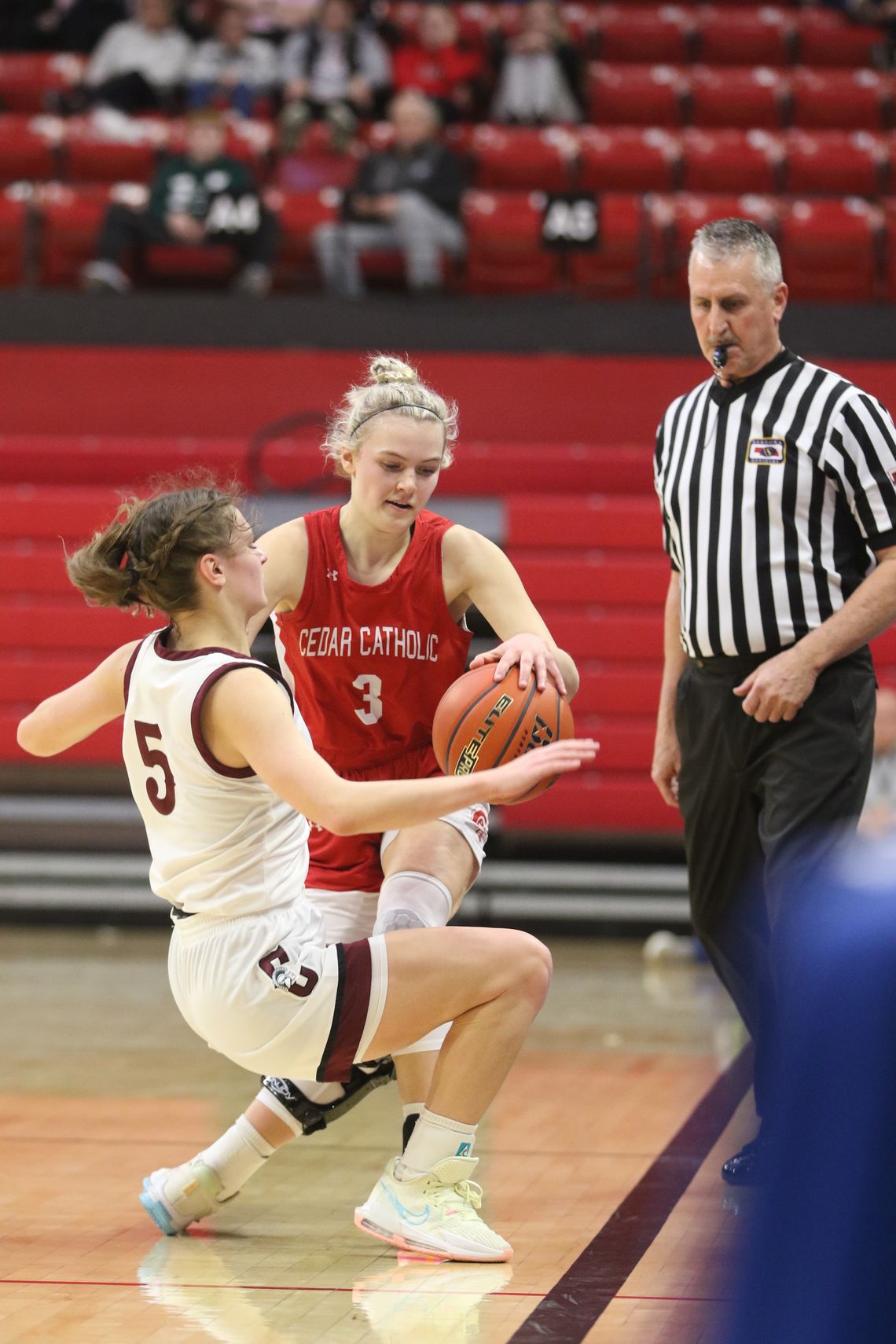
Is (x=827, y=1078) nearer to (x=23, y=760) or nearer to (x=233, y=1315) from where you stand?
(x=233, y=1315)

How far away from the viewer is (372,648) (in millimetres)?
3338

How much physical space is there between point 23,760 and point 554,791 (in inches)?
97.6

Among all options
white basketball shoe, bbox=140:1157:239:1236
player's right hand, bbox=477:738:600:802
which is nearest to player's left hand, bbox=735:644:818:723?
player's right hand, bbox=477:738:600:802

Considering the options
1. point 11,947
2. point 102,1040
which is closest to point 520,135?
point 11,947

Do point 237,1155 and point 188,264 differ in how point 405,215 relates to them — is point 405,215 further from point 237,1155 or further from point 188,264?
point 237,1155

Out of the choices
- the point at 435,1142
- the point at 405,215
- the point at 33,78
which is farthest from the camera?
the point at 33,78

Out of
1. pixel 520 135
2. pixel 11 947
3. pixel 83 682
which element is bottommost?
pixel 11 947

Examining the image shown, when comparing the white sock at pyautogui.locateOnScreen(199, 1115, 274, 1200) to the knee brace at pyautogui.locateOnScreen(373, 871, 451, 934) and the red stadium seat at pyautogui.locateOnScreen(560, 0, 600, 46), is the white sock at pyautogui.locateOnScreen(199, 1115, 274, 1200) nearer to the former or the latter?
the knee brace at pyautogui.locateOnScreen(373, 871, 451, 934)

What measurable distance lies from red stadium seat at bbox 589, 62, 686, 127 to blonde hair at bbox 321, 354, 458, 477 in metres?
7.33

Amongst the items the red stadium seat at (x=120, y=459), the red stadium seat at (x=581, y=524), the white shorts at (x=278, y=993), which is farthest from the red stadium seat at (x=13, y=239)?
the white shorts at (x=278, y=993)

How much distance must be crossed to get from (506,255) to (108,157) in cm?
238

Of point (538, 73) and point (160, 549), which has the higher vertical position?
point (538, 73)

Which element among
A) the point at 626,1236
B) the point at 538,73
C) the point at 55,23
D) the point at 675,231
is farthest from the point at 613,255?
the point at 626,1236

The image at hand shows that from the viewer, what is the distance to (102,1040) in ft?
17.1
